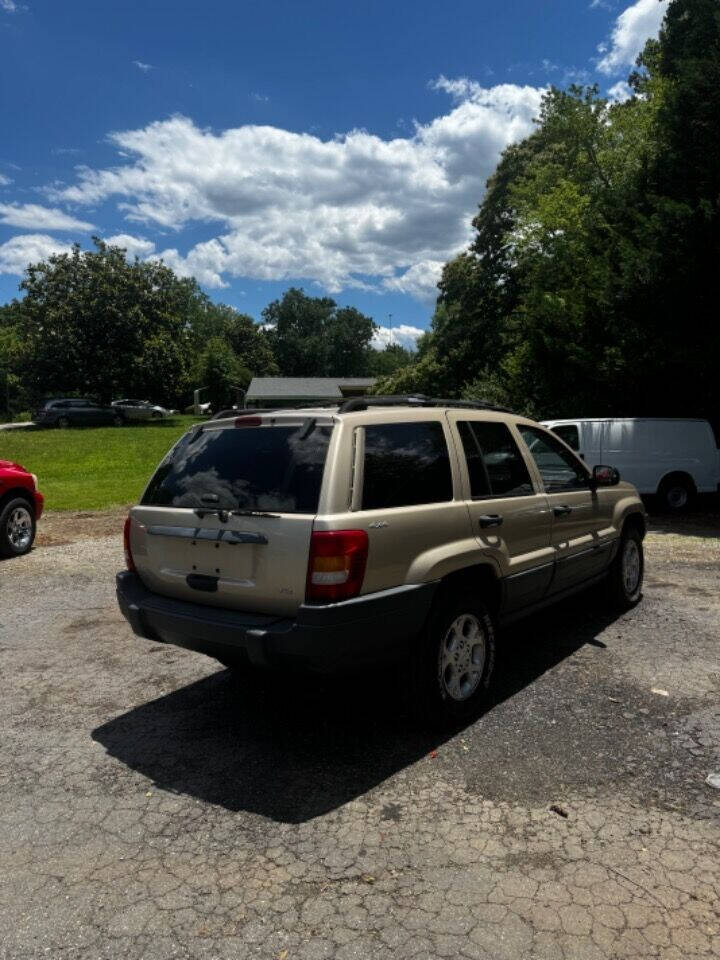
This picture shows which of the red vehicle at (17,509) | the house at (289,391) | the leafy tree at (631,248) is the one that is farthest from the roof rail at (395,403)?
the house at (289,391)

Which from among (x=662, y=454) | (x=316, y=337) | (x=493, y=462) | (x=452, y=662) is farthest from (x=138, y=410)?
(x=316, y=337)

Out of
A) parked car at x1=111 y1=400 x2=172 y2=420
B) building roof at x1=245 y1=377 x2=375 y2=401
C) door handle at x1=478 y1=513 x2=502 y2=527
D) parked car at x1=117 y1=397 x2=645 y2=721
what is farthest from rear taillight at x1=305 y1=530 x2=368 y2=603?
building roof at x1=245 y1=377 x2=375 y2=401

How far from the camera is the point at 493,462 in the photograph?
4527 mm

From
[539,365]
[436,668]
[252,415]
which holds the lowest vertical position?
[436,668]

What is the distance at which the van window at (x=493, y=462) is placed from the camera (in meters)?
4.32

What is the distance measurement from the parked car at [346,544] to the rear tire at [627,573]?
1.74m

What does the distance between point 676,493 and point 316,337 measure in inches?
4431

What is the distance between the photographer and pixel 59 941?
7.75ft

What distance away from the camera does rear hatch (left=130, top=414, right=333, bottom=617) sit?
3438 mm

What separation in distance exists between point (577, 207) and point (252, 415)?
22.5 meters

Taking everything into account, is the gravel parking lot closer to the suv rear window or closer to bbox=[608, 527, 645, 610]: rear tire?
bbox=[608, 527, 645, 610]: rear tire

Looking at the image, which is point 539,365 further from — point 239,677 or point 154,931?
point 154,931

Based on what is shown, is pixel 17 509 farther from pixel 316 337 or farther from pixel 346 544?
pixel 316 337

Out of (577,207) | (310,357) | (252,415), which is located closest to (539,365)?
(577,207)
